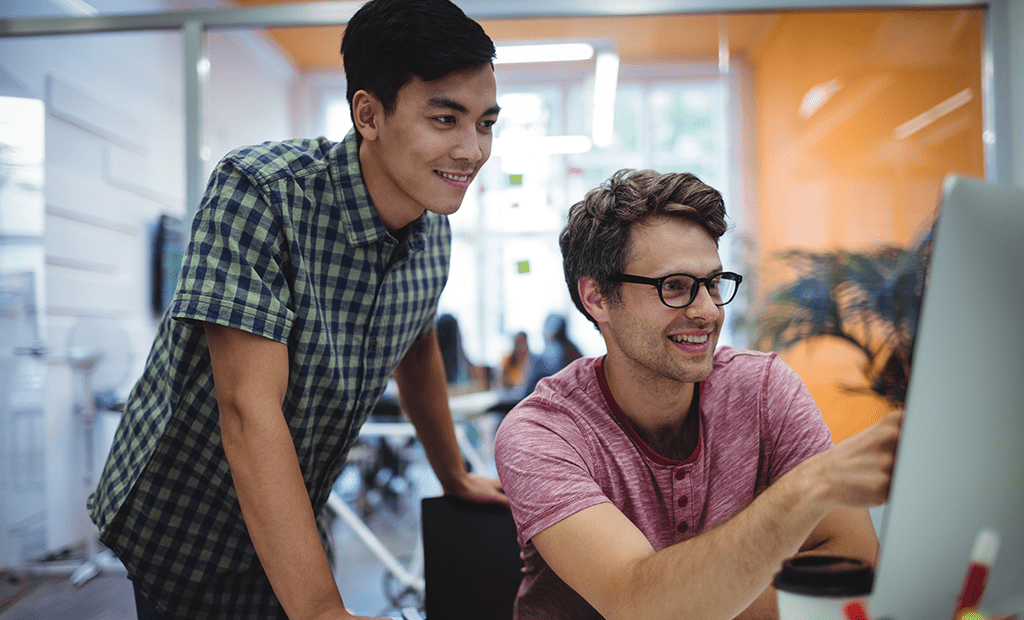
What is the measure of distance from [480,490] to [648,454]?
0.35m

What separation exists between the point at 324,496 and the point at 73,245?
3023 millimetres

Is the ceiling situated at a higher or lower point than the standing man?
higher

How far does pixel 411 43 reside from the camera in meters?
0.90

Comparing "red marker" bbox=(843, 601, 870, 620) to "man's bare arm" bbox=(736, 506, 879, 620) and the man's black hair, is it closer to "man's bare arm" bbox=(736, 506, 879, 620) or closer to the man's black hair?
"man's bare arm" bbox=(736, 506, 879, 620)

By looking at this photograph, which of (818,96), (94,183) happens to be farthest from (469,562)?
(818,96)

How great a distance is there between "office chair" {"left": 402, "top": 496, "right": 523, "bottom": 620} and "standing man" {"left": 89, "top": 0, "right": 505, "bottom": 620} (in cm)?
6

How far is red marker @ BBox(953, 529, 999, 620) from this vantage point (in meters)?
0.43

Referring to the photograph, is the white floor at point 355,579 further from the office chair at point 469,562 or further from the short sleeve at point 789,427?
the short sleeve at point 789,427

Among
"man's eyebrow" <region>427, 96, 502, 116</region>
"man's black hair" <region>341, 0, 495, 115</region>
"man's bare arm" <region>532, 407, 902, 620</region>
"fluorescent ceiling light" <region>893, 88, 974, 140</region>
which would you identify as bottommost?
"man's bare arm" <region>532, 407, 902, 620</region>

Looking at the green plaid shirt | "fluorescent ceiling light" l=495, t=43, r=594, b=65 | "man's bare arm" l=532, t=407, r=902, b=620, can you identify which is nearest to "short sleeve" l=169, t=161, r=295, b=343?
the green plaid shirt

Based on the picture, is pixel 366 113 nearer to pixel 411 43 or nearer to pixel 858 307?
pixel 411 43

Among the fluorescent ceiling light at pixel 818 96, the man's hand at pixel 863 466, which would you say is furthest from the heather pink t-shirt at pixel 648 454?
the fluorescent ceiling light at pixel 818 96

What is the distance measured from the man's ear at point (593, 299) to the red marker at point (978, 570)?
67 centimetres

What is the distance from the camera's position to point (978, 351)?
409 millimetres
